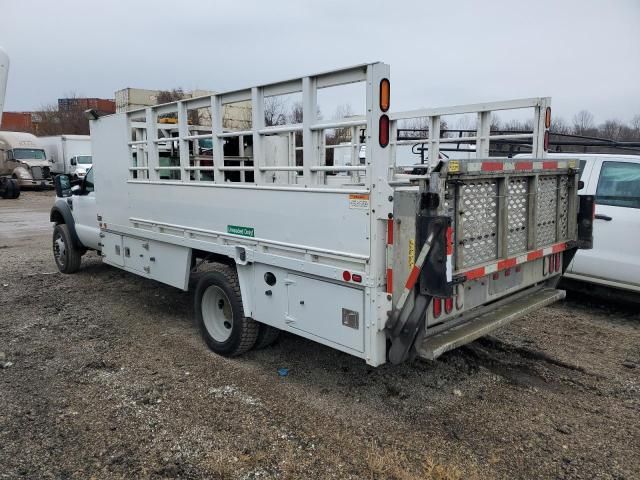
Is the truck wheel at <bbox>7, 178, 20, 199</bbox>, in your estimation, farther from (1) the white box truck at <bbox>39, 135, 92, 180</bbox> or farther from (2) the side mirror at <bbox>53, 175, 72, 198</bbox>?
(2) the side mirror at <bbox>53, 175, 72, 198</bbox>

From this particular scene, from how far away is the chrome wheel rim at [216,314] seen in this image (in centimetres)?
502

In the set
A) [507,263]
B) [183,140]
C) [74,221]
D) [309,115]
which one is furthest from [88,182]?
[507,263]

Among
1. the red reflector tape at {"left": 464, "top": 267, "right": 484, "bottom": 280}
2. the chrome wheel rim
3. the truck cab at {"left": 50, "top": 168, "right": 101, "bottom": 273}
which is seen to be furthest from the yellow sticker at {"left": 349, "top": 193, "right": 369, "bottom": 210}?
the truck cab at {"left": 50, "top": 168, "right": 101, "bottom": 273}

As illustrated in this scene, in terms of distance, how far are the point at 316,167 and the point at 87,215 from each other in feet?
16.6

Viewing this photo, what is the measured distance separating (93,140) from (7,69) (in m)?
2.97

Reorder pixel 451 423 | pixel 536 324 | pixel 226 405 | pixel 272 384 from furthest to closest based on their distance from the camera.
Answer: pixel 536 324, pixel 272 384, pixel 226 405, pixel 451 423

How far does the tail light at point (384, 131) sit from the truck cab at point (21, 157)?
27.1m

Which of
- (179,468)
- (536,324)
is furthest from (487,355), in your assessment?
(179,468)

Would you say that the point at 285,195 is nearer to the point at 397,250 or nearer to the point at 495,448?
the point at 397,250

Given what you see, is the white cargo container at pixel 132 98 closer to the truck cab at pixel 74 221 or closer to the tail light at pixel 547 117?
the truck cab at pixel 74 221

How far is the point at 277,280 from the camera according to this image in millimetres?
4211

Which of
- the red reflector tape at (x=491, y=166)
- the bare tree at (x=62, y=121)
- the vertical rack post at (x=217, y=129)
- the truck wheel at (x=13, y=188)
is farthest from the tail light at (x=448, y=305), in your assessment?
the bare tree at (x=62, y=121)

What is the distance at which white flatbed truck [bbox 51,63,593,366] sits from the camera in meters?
3.38

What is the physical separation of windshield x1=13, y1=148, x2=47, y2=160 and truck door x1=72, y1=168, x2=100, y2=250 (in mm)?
23073
